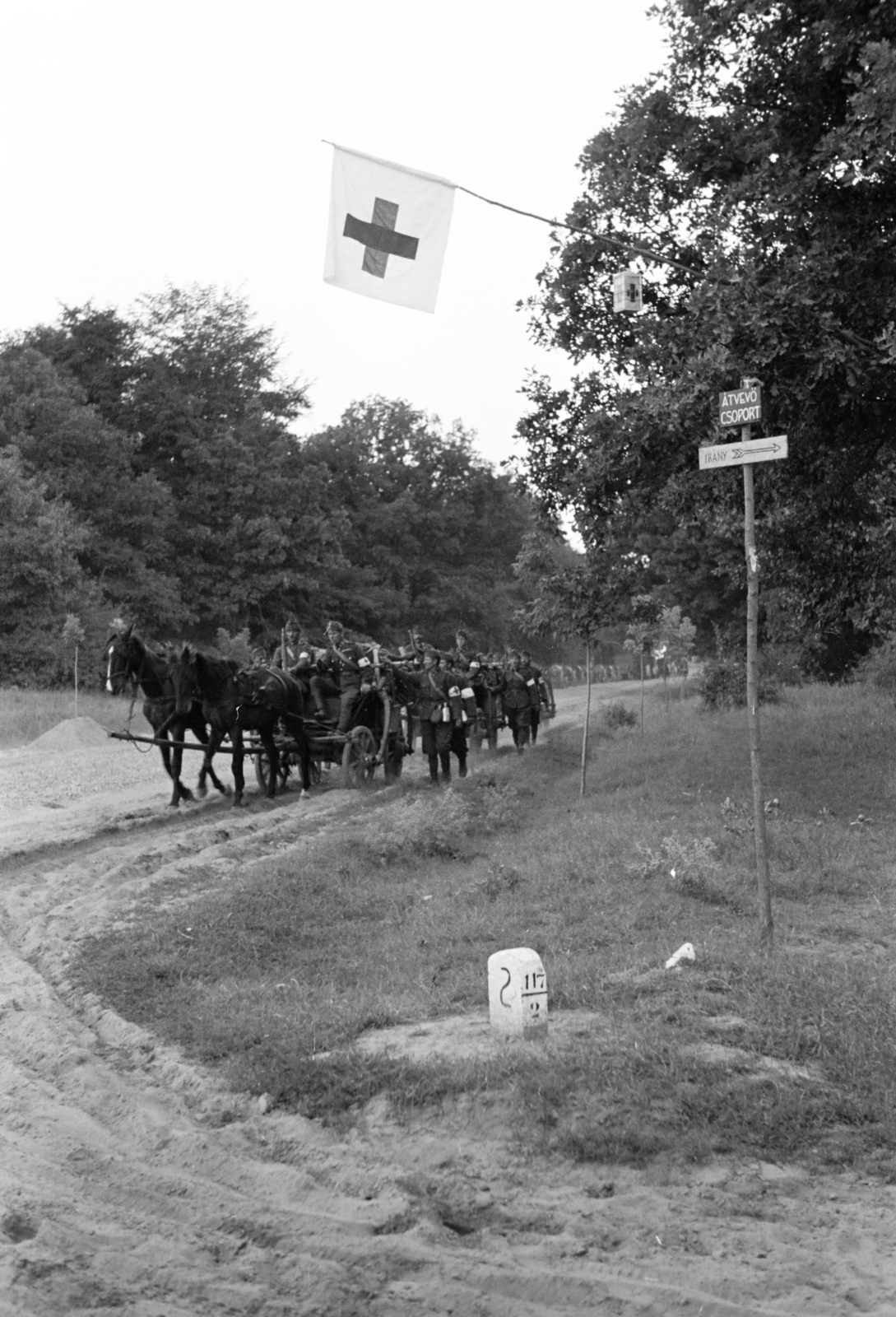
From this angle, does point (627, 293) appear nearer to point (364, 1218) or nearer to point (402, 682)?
point (402, 682)

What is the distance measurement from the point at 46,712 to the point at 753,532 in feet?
79.5

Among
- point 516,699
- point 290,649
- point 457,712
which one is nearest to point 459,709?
point 457,712

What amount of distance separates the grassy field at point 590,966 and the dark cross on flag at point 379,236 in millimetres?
5489

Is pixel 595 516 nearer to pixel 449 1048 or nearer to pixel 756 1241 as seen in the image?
pixel 449 1048

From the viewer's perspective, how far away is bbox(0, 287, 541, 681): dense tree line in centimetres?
3566

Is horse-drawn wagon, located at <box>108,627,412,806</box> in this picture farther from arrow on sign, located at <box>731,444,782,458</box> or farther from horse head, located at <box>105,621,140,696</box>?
arrow on sign, located at <box>731,444,782,458</box>

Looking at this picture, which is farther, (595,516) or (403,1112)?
(595,516)

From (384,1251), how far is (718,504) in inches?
508

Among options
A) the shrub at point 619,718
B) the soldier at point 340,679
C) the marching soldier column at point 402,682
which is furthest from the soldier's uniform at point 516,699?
the soldier at point 340,679

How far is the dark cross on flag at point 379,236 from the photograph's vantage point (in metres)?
11.5

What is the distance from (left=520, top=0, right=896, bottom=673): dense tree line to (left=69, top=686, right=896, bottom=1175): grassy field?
3.71 m

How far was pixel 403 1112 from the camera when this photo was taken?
5.89m

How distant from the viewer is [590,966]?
26.3 feet

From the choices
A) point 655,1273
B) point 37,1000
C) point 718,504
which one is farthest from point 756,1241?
point 718,504
